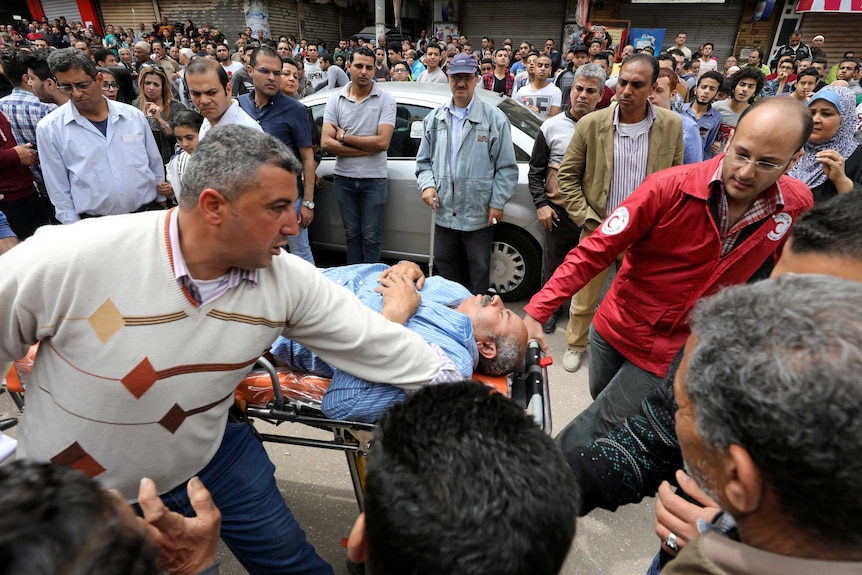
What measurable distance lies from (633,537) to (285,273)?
6.82 ft

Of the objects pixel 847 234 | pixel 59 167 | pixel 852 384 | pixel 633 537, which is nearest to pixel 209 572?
pixel 852 384

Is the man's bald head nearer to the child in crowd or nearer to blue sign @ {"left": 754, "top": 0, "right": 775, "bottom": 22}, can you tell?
the child in crowd

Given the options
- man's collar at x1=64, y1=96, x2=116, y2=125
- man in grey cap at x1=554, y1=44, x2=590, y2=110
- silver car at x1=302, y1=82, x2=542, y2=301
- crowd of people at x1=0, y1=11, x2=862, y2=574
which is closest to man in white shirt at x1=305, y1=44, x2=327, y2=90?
man in grey cap at x1=554, y1=44, x2=590, y2=110

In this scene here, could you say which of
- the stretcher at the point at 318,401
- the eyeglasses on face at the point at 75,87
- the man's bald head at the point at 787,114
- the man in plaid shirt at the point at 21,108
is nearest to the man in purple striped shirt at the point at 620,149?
the man's bald head at the point at 787,114

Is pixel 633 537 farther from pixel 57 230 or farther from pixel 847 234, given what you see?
pixel 57 230

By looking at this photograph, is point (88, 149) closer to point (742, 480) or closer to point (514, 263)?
point (514, 263)

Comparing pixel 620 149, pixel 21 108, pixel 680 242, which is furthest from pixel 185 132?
pixel 680 242

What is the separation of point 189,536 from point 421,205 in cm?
350

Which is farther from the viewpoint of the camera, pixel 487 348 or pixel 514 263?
pixel 514 263

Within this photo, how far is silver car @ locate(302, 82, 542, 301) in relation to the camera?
4.01 m

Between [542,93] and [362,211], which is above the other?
[542,93]

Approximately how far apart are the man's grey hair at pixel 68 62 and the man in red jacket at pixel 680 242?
10.7 ft

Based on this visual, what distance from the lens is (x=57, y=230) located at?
4.22ft

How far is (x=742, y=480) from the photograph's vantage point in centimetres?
74
